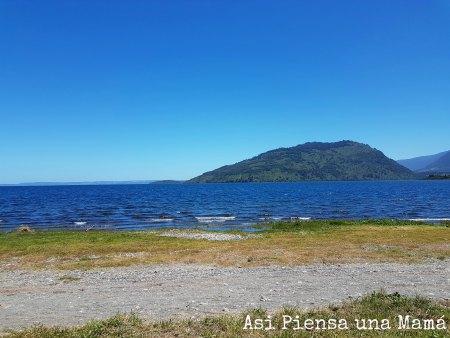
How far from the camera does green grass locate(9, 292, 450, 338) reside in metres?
10.1

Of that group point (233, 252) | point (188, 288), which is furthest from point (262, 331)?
point (233, 252)

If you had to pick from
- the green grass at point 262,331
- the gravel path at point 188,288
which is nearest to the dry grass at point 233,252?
the gravel path at point 188,288

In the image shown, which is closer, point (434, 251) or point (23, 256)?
point (434, 251)

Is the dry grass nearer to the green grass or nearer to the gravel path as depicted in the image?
the gravel path

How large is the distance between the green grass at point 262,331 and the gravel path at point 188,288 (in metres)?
1.27

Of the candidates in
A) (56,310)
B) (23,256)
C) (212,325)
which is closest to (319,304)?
(212,325)

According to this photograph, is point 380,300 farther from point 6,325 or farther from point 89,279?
point 89,279

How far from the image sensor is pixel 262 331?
410 inches

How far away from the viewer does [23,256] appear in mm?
29797

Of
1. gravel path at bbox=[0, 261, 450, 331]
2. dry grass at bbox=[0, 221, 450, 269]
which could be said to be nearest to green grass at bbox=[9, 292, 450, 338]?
gravel path at bbox=[0, 261, 450, 331]

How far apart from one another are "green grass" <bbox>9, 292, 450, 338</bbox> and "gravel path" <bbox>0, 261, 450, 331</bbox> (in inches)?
49.9

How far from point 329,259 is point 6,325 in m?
18.2

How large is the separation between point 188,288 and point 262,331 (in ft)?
22.7

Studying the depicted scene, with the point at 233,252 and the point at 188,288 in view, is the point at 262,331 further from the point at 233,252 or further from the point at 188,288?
the point at 233,252
